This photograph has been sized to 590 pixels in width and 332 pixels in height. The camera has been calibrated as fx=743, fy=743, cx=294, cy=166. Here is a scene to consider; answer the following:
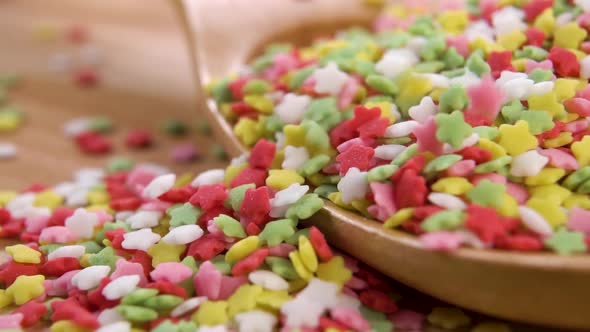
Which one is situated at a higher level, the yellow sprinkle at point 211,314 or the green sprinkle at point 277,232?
the green sprinkle at point 277,232

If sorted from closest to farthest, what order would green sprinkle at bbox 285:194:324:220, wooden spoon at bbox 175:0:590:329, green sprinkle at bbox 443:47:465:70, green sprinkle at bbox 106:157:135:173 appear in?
wooden spoon at bbox 175:0:590:329, green sprinkle at bbox 285:194:324:220, green sprinkle at bbox 443:47:465:70, green sprinkle at bbox 106:157:135:173

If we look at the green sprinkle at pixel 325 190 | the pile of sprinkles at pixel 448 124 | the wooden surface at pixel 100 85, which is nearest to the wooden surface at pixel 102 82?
the wooden surface at pixel 100 85

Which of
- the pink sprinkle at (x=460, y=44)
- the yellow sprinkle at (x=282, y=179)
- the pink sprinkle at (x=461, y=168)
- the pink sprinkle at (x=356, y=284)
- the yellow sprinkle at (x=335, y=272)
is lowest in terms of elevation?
the pink sprinkle at (x=356, y=284)

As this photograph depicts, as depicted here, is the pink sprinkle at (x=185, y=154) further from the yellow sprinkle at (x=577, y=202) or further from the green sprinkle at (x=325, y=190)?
the yellow sprinkle at (x=577, y=202)

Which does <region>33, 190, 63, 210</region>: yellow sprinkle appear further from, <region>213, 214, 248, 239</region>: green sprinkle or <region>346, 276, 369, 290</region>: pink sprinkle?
<region>346, 276, 369, 290</region>: pink sprinkle

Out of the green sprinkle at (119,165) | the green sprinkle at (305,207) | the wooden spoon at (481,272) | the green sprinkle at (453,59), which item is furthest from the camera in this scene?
the green sprinkle at (119,165)

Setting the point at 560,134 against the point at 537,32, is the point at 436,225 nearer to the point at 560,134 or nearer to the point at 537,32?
the point at 560,134

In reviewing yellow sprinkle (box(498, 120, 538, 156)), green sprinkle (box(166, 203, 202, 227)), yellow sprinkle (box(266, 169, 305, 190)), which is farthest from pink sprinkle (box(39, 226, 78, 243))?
yellow sprinkle (box(498, 120, 538, 156))

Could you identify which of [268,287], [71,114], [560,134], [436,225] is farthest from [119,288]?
[71,114]
